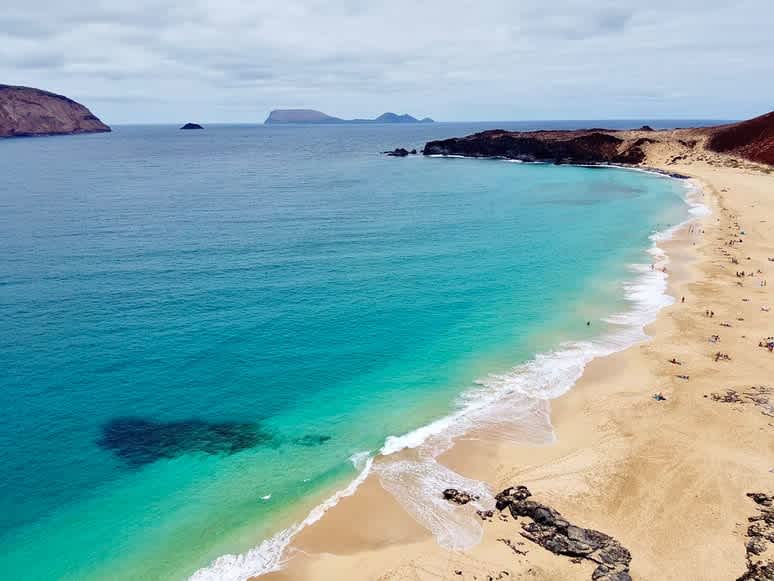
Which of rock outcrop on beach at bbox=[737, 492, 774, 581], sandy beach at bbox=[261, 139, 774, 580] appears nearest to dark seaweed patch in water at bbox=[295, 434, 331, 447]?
sandy beach at bbox=[261, 139, 774, 580]

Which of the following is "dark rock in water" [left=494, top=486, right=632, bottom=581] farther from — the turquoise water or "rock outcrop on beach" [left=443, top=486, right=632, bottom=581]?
the turquoise water

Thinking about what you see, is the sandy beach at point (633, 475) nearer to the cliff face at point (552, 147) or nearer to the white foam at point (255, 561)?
the white foam at point (255, 561)

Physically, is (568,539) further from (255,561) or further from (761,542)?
(255,561)

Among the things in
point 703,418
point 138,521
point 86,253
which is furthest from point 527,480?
point 86,253

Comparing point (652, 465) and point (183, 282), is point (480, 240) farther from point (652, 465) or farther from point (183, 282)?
point (652, 465)

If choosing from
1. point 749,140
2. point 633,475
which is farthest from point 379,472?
point 749,140

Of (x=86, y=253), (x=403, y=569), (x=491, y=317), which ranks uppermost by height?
(x=86, y=253)
